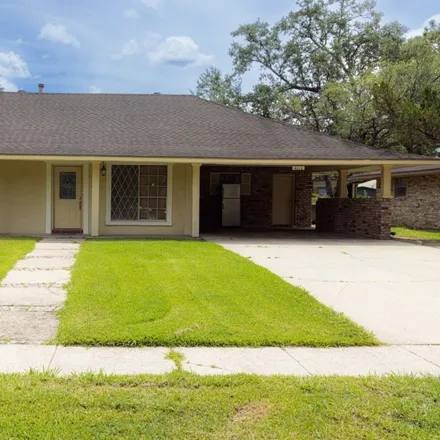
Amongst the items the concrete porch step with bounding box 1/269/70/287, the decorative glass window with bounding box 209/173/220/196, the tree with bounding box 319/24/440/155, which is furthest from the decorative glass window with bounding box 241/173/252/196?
the concrete porch step with bounding box 1/269/70/287

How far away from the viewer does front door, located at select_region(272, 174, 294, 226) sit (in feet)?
61.2

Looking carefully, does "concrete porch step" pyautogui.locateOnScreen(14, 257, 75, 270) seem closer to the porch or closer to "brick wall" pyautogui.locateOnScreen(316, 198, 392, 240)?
the porch

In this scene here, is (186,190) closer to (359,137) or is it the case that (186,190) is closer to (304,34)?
(359,137)

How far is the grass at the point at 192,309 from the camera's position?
4383 mm

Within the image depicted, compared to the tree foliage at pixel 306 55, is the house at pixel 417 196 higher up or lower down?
lower down

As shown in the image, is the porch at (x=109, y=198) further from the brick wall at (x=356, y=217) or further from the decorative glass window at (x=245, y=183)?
the decorative glass window at (x=245, y=183)

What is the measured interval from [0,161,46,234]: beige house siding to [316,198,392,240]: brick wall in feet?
30.1

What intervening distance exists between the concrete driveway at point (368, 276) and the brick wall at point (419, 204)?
6.95 meters

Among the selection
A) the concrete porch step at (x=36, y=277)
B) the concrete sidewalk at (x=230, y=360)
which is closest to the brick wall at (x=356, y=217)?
the concrete porch step at (x=36, y=277)

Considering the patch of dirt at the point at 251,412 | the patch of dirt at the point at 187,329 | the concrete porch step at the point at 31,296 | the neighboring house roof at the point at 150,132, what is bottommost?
the concrete porch step at the point at 31,296

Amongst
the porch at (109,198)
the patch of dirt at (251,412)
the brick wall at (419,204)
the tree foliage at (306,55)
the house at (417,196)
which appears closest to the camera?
the patch of dirt at (251,412)

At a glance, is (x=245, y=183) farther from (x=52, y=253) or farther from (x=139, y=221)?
(x=52, y=253)

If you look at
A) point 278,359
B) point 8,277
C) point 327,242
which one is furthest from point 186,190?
point 278,359

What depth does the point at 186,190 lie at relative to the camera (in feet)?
45.6
